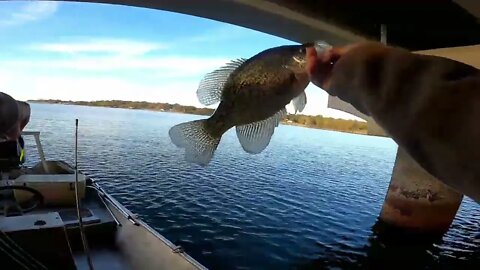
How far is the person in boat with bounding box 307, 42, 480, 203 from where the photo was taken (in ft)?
3.49

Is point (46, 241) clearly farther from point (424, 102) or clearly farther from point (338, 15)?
point (338, 15)

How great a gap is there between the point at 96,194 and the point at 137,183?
13.7 metres

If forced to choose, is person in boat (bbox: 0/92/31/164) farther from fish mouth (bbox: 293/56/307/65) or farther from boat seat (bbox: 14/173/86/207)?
boat seat (bbox: 14/173/86/207)

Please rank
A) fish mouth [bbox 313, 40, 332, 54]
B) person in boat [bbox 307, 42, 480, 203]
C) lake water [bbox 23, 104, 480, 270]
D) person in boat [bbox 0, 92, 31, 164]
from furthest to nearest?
lake water [bbox 23, 104, 480, 270]
person in boat [bbox 0, 92, 31, 164]
fish mouth [bbox 313, 40, 332, 54]
person in boat [bbox 307, 42, 480, 203]

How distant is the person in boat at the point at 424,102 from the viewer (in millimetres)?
1063

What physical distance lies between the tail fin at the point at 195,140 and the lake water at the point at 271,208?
145 inches

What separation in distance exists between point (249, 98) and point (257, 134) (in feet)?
0.87

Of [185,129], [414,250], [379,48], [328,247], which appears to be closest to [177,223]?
Result: [328,247]

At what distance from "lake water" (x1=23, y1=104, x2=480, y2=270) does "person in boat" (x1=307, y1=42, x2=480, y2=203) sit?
459 centimetres

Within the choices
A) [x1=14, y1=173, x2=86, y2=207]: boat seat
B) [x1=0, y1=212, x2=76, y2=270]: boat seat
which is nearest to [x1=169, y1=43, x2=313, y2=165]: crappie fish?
[x1=0, y1=212, x2=76, y2=270]: boat seat

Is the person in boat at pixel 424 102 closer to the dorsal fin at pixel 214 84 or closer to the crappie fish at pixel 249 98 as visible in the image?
the crappie fish at pixel 249 98

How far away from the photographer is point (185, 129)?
2.16m

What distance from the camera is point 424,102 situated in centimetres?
113

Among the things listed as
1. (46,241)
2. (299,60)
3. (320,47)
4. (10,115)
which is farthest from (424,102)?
(46,241)
